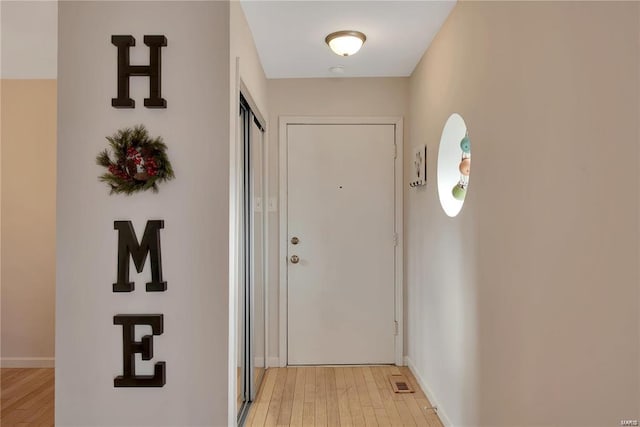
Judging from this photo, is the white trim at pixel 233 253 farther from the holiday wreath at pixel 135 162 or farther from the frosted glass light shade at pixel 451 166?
the frosted glass light shade at pixel 451 166

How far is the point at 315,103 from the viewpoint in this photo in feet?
11.7

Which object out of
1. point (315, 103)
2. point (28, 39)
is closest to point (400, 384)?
point (315, 103)

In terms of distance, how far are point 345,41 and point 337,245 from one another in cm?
159

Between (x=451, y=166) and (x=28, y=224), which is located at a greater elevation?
(x=451, y=166)

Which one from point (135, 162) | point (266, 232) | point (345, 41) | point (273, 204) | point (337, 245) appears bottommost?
point (337, 245)

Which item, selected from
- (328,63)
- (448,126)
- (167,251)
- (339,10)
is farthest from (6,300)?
(448,126)

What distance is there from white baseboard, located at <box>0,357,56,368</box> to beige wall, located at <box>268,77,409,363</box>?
1.79 m

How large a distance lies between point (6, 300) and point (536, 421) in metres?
3.86

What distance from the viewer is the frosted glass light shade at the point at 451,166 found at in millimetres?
2619

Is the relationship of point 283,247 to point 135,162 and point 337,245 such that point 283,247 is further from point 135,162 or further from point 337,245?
point 135,162

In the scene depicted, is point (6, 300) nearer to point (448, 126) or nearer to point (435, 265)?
point (435, 265)

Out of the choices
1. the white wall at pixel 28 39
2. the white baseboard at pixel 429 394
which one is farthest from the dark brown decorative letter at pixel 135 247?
the white baseboard at pixel 429 394

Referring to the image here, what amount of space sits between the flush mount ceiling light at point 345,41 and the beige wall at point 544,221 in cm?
53

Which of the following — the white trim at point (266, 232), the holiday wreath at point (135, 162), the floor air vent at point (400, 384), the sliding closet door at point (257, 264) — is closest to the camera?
the holiday wreath at point (135, 162)
